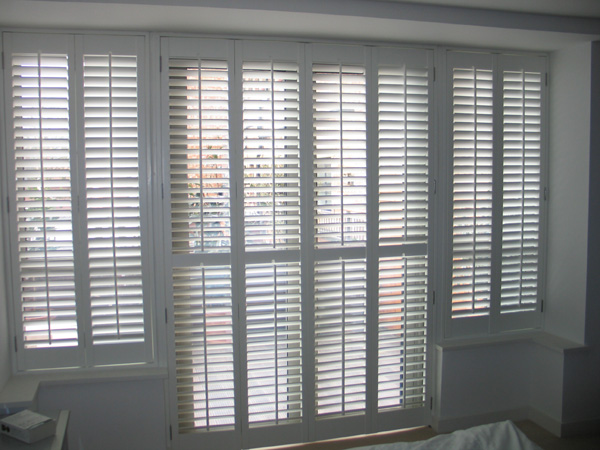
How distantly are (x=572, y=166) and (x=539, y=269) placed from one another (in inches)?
27.6

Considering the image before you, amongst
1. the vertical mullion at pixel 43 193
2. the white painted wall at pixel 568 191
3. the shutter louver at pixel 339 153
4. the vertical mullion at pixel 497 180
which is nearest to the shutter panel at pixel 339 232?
the shutter louver at pixel 339 153

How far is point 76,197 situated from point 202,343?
3.39ft

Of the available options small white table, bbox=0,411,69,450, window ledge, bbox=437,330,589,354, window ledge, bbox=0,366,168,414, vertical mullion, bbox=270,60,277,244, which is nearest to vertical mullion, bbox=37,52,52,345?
window ledge, bbox=0,366,168,414

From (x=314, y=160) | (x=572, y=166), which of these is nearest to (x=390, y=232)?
(x=314, y=160)

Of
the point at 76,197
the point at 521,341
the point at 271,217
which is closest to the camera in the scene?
the point at 76,197

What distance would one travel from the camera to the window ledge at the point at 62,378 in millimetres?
2138

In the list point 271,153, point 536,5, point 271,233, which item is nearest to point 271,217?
point 271,233

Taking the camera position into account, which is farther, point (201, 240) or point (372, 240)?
point (372, 240)

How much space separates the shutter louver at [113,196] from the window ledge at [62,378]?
16cm

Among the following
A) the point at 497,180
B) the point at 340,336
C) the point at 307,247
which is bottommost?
the point at 340,336

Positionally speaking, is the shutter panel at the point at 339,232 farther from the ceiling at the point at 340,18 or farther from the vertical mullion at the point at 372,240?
the ceiling at the point at 340,18

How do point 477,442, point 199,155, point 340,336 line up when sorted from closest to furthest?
point 477,442 → point 199,155 → point 340,336

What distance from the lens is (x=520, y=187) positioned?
294cm

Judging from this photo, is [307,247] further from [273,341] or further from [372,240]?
[273,341]
